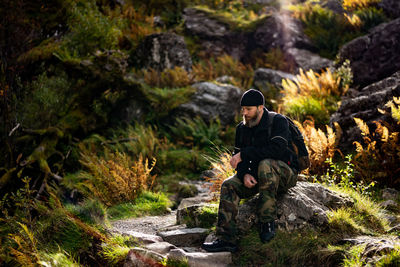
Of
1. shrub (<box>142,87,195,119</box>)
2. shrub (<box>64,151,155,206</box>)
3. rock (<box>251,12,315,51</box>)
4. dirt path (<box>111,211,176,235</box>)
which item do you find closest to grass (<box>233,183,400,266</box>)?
dirt path (<box>111,211,176,235</box>)

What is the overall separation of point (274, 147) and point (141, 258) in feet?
6.50

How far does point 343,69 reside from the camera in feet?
31.3

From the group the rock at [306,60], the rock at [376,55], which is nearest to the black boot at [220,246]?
the rock at [376,55]

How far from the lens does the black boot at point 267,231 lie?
4.15 metres

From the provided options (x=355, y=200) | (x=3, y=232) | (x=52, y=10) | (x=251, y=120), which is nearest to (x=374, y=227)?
(x=355, y=200)

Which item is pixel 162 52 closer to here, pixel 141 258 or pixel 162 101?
A: pixel 162 101

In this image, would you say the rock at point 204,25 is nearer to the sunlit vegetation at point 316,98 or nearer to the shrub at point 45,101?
the sunlit vegetation at point 316,98

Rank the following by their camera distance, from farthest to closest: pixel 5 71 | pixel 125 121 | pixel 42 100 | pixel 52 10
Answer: pixel 52 10, pixel 125 121, pixel 42 100, pixel 5 71

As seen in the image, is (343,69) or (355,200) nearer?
(355,200)

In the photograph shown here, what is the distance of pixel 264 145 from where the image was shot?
14.3 ft

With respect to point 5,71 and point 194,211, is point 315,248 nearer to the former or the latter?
point 194,211

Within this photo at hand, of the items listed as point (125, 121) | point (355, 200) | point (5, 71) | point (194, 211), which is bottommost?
point (125, 121)

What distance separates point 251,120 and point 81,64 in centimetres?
741

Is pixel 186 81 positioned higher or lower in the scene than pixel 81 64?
lower
